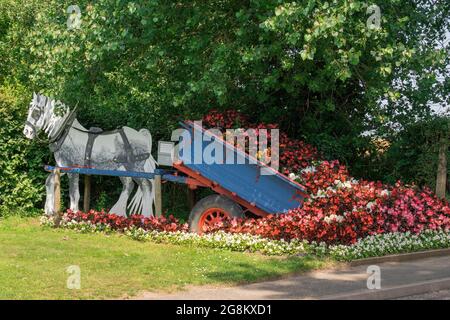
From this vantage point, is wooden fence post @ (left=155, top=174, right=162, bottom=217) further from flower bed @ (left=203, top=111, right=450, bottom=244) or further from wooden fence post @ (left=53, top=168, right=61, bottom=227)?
wooden fence post @ (left=53, top=168, right=61, bottom=227)

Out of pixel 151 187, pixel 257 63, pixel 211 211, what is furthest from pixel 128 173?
pixel 257 63

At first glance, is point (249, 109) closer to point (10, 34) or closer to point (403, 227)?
point (403, 227)

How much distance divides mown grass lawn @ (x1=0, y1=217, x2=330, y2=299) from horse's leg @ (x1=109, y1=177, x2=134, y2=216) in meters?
2.30

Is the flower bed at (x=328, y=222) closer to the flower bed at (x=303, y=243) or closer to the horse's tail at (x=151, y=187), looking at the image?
the flower bed at (x=303, y=243)

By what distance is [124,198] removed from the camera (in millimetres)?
15211

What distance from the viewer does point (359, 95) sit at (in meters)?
15.2

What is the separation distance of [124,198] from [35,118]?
A: 264cm

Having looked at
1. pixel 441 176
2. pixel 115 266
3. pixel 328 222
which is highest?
pixel 441 176

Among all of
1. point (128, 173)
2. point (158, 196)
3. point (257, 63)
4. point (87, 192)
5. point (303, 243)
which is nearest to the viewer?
point (303, 243)

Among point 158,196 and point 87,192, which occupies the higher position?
point 87,192

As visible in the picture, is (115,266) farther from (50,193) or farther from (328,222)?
(50,193)

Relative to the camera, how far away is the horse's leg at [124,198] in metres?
15.2
